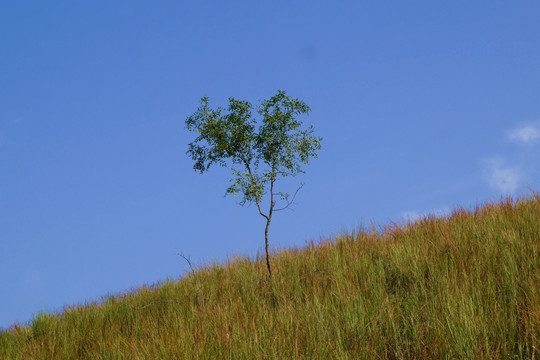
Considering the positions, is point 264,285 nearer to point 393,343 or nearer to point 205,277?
point 205,277

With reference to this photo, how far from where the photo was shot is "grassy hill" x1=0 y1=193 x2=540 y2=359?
15.4 feet

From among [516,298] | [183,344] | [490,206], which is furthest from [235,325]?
[490,206]

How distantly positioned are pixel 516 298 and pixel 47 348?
747 centimetres

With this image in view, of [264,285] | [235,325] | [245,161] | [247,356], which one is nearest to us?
[247,356]

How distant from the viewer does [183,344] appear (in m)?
5.29

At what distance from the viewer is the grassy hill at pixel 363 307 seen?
4691mm

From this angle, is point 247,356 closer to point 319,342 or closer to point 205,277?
point 319,342

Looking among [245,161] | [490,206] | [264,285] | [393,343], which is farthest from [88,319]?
[490,206]

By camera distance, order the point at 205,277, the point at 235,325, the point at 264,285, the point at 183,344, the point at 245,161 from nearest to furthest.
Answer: the point at 183,344 < the point at 235,325 < the point at 264,285 < the point at 245,161 < the point at 205,277

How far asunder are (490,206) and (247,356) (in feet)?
31.3

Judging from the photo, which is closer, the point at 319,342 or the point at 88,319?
the point at 319,342

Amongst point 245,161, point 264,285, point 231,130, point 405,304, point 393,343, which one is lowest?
point 393,343

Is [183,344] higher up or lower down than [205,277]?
lower down

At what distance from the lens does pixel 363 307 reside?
5.98 meters
